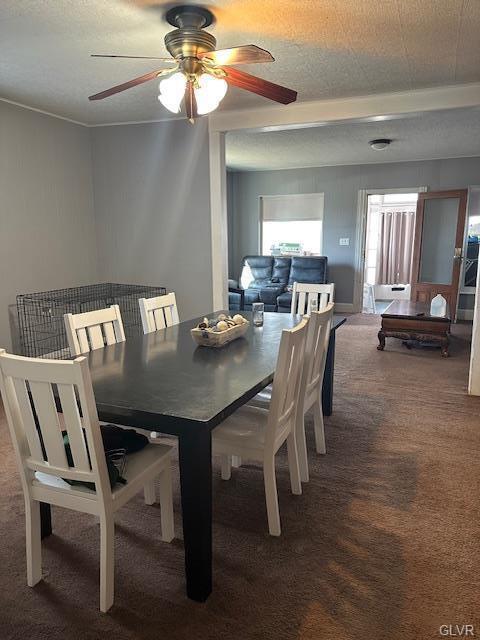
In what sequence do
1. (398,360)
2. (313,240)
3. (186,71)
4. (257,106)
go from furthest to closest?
1. (313,240)
2. (398,360)
3. (257,106)
4. (186,71)

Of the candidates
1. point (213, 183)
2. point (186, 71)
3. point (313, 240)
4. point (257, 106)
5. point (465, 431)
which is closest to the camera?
point (186, 71)

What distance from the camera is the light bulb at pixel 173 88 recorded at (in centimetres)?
225

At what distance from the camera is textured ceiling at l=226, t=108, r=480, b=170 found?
475 cm

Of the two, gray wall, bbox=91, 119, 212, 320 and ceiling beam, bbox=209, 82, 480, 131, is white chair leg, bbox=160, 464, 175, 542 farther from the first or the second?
ceiling beam, bbox=209, 82, 480, 131

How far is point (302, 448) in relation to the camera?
241 cm

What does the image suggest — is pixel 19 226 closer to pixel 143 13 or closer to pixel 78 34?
pixel 78 34

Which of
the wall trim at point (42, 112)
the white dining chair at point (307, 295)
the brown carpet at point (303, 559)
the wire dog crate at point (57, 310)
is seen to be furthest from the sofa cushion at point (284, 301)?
the brown carpet at point (303, 559)

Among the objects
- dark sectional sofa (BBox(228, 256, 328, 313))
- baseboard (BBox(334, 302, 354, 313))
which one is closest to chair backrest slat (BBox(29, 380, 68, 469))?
dark sectional sofa (BBox(228, 256, 328, 313))

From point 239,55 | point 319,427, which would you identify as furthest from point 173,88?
point 319,427

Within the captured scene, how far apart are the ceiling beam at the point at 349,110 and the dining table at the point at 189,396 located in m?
2.31

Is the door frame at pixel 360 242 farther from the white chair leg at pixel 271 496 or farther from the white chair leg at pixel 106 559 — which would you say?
the white chair leg at pixel 106 559

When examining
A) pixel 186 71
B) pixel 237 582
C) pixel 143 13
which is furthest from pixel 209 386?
pixel 143 13

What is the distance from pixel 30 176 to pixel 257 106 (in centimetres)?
206

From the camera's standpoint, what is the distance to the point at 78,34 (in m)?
2.49
